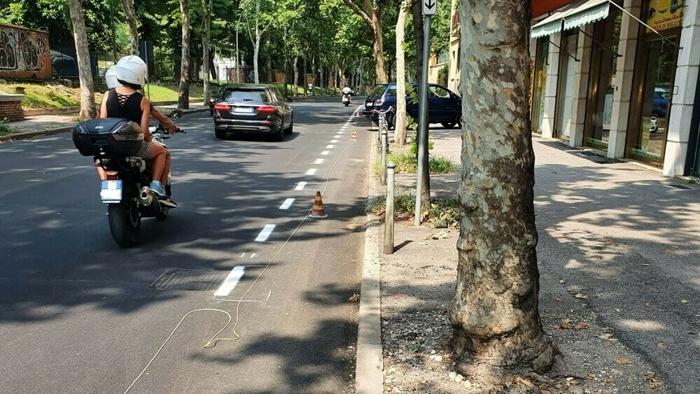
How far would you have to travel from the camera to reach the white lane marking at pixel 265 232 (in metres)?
6.46

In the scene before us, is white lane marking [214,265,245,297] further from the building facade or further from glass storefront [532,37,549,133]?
glass storefront [532,37,549,133]

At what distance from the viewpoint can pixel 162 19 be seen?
4347 centimetres

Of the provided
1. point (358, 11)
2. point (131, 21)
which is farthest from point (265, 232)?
point (131, 21)

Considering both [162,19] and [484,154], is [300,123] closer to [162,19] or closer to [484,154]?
[484,154]

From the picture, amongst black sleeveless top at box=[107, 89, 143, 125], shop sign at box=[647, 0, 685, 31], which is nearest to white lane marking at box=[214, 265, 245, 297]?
black sleeveless top at box=[107, 89, 143, 125]

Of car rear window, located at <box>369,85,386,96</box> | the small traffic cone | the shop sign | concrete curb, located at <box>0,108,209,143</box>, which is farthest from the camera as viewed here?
car rear window, located at <box>369,85,386,96</box>

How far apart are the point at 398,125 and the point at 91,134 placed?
9.91 metres

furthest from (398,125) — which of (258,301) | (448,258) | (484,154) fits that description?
(484,154)

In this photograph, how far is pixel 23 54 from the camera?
1075 inches

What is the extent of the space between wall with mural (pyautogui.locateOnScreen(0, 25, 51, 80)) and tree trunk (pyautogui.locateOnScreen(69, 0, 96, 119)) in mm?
8175

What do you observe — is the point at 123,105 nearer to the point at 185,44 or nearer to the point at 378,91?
the point at 378,91

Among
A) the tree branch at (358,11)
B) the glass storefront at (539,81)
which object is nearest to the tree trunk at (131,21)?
the tree branch at (358,11)

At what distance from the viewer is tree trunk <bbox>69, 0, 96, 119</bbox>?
19.5 meters

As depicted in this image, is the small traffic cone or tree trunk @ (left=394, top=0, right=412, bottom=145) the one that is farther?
tree trunk @ (left=394, top=0, right=412, bottom=145)
